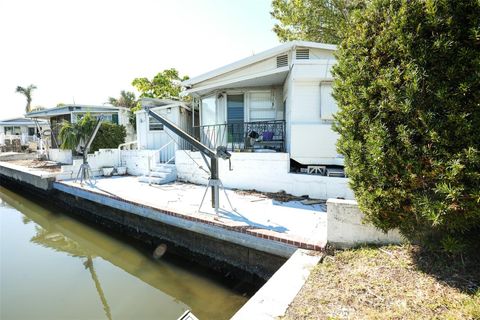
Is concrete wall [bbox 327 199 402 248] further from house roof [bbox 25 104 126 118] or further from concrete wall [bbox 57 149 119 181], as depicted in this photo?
house roof [bbox 25 104 126 118]

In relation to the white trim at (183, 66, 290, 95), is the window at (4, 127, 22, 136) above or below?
below

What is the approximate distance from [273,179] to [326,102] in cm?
258

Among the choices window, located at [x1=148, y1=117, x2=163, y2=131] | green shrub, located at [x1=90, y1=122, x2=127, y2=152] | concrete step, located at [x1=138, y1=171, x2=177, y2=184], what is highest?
window, located at [x1=148, y1=117, x2=163, y2=131]

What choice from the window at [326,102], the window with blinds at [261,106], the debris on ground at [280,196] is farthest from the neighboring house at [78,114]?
the window at [326,102]

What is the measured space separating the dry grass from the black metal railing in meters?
5.72

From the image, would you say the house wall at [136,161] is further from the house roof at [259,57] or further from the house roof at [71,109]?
the house roof at [71,109]

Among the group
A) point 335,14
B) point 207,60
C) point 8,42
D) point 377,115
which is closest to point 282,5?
point 335,14

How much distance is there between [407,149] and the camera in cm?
280

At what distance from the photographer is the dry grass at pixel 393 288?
2412 millimetres

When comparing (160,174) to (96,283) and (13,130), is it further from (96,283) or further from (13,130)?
(13,130)

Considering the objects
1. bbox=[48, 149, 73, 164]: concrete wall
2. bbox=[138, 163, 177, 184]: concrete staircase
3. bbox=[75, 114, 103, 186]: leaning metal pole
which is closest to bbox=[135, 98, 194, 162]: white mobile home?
bbox=[138, 163, 177, 184]: concrete staircase

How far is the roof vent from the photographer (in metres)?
7.35

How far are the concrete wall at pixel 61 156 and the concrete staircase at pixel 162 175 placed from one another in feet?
25.8

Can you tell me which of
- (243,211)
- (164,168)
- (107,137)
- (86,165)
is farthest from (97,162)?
(243,211)
